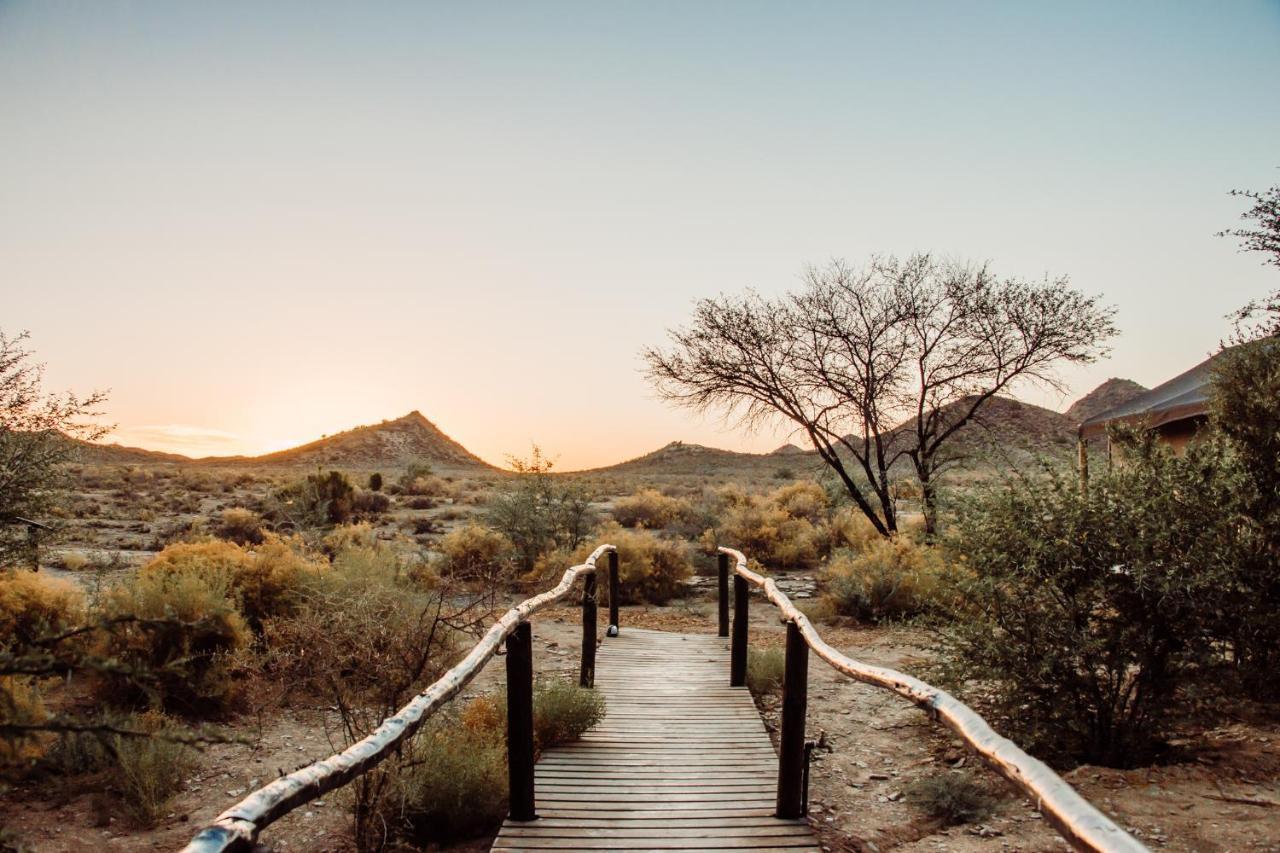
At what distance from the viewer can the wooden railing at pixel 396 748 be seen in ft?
8.10

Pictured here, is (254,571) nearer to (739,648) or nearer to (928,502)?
(739,648)

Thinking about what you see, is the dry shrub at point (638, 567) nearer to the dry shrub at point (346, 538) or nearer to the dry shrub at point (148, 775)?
the dry shrub at point (346, 538)

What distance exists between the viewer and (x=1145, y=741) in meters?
6.30

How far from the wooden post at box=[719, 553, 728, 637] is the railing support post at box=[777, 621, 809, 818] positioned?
223 inches

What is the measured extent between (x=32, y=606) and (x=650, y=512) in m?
18.8

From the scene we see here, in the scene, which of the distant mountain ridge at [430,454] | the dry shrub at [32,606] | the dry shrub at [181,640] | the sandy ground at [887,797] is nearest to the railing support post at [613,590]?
the sandy ground at [887,797]

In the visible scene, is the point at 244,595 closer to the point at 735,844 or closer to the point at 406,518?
the point at 735,844

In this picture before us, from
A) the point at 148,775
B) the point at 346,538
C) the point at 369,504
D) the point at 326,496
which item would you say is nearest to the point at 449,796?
the point at 148,775

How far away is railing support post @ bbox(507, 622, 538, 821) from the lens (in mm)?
5156

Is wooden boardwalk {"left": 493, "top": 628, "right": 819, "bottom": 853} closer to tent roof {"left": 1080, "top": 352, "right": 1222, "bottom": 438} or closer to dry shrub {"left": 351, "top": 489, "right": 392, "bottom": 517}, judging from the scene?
tent roof {"left": 1080, "top": 352, "right": 1222, "bottom": 438}

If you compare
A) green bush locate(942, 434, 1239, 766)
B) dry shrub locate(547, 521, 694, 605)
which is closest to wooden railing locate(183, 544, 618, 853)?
green bush locate(942, 434, 1239, 766)

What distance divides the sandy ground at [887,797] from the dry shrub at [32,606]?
101 inches

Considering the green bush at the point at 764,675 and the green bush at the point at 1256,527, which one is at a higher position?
the green bush at the point at 1256,527

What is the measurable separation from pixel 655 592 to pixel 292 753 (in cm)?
962
